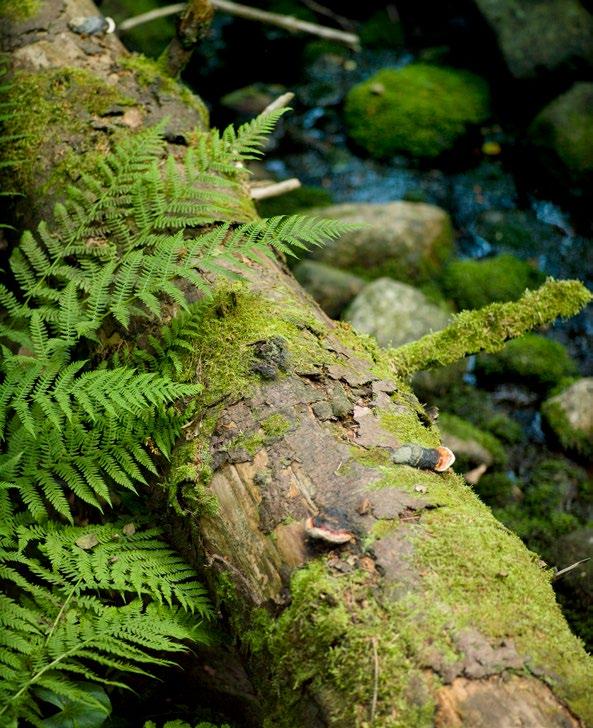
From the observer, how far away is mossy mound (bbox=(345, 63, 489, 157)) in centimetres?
845

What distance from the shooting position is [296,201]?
25.4 feet

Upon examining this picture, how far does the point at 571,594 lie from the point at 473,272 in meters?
3.64

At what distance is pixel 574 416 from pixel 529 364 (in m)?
0.70

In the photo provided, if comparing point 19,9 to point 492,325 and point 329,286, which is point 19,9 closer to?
point 329,286

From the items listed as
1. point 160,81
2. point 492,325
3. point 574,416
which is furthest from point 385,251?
point 492,325

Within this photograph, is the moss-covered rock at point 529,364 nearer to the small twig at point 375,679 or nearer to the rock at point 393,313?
the rock at point 393,313

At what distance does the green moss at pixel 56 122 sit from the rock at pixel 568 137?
571 centimetres

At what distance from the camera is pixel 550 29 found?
28.9ft

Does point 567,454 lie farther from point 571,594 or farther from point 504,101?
point 504,101

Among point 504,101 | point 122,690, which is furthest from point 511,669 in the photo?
point 504,101

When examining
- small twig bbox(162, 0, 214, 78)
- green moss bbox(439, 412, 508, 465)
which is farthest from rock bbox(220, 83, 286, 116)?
green moss bbox(439, 412, 508, 465)

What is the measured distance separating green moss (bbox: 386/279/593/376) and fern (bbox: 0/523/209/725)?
1.47 m

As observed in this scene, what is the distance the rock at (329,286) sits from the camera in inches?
251

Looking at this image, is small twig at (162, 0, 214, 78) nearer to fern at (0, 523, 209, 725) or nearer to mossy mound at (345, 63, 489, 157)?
fern at (0, 523, 209, 725)
